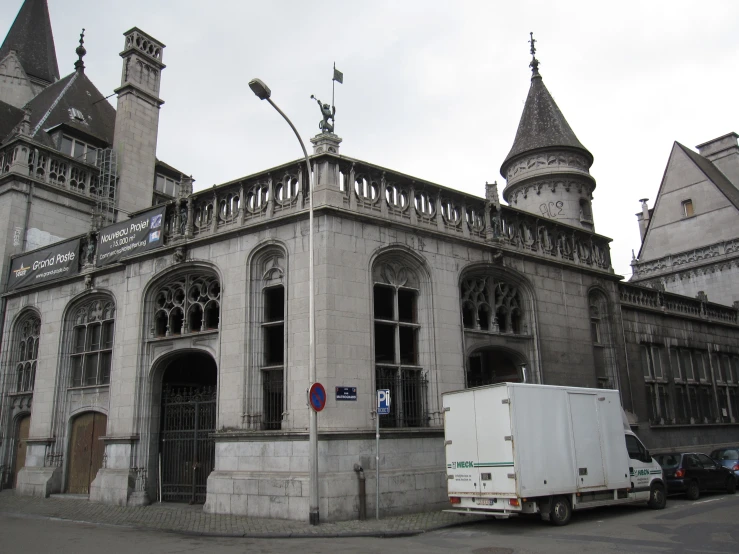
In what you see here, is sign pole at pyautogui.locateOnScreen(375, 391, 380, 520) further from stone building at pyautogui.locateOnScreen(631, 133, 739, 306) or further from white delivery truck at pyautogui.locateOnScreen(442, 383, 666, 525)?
stone building at pyautogui.locateOnScreen(631, 133, 739, 306)

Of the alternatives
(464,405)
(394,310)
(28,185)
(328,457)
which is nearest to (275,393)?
(328,457)

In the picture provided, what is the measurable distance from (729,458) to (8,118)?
34832 mm

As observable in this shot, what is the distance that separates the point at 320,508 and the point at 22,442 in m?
15.8

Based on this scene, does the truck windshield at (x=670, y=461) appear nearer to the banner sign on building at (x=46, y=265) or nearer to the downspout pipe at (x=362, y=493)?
the downspout pipe at (x=362, y=493)

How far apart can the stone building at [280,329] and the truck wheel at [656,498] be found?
17.5ft

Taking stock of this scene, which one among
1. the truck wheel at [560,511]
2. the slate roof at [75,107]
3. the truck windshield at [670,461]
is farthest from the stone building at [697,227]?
the slate roof at [75,107]

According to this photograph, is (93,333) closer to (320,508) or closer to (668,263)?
(320,508)

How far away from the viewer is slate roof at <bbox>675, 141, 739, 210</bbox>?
1519 inches

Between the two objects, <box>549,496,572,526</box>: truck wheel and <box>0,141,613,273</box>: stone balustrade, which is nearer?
<box>549,496,572,526</box>: truck wheel

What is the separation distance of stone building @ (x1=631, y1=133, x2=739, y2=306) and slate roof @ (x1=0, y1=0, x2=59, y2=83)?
3871cm

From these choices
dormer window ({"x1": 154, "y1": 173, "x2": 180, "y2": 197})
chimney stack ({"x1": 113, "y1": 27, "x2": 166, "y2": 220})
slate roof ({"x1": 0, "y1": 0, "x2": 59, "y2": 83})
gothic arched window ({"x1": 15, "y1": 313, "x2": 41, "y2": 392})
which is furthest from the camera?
slate roof ({"x1": 0, "y1": 0, "x2": 59, "y2": 83})

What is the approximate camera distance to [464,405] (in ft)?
47.6

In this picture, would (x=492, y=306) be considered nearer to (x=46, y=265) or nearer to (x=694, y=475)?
(x=694, y=475)

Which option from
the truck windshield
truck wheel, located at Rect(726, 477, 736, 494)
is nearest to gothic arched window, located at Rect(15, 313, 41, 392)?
the truck windshield
